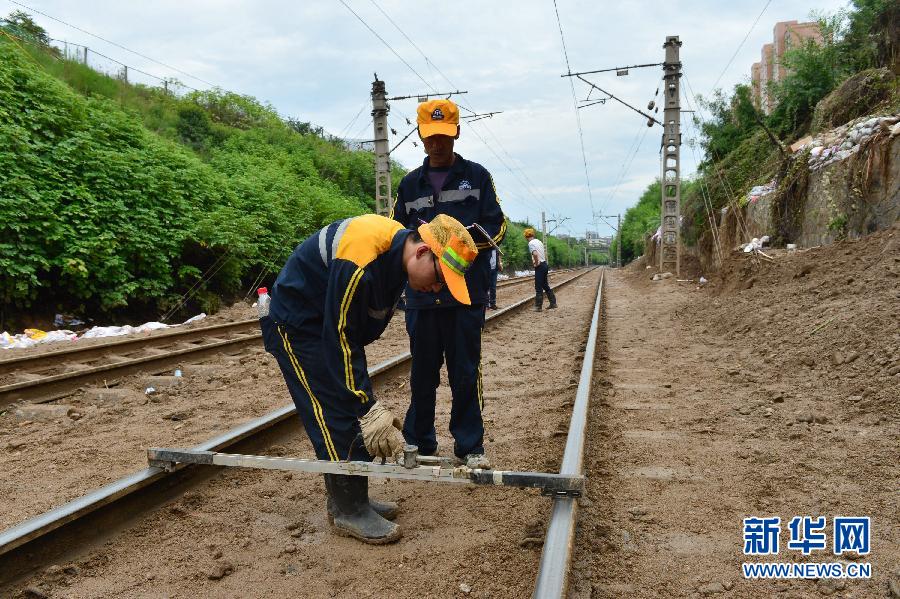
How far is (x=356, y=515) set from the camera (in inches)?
108

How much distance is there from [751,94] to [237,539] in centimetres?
2279

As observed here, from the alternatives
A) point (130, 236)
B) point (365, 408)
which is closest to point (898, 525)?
point (365, 408)

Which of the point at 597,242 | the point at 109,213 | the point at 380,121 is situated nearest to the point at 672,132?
the point at 380,121

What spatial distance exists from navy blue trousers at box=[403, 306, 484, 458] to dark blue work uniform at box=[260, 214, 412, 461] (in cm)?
60

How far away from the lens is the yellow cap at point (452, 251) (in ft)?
7.80

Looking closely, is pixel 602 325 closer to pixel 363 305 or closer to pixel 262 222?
pixel 363 305

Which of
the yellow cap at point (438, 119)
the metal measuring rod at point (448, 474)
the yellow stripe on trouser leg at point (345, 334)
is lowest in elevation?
the metal measuring rod at point (448, 474)

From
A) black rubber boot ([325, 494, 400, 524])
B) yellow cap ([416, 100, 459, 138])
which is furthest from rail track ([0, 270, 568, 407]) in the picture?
yellow cap ([416, 100, 459, 138])

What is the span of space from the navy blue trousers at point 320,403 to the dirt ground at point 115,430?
152 cm

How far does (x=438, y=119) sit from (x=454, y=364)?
1.36m

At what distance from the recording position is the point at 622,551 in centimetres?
252

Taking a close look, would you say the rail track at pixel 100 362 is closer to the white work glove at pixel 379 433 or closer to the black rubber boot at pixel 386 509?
the black rubber boot at pixel 386 509

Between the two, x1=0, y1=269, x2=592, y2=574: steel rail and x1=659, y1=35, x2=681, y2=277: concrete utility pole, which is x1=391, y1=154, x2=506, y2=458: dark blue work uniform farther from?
x1=659, y1=35, x2=681, y2=277: concrete utility pole

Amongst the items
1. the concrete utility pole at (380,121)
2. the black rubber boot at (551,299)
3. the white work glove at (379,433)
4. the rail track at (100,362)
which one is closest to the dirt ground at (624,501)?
the white work glove at (379,433)
